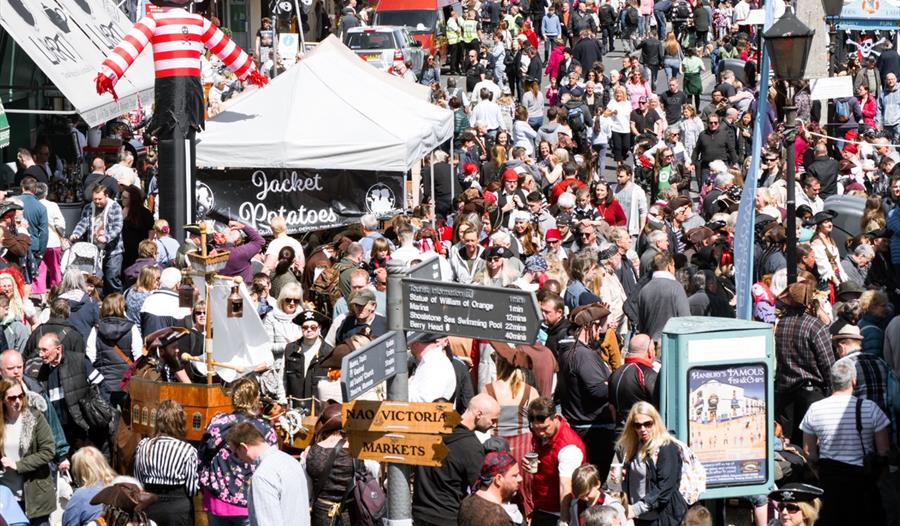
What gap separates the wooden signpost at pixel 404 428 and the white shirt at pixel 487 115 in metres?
17.3

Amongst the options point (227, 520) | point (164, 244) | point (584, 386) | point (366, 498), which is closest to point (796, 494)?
point (584, 386)

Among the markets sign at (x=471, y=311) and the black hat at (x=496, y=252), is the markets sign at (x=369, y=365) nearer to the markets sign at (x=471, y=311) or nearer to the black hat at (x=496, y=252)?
the markets sign at (x=471, y=311)

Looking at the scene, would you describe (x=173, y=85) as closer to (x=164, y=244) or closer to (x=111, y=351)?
(x=164, y=244)

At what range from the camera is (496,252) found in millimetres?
13273

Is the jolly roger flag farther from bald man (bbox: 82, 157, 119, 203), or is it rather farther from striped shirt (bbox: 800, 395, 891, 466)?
striped shirt (bbox: 800, 395, 891, 466)

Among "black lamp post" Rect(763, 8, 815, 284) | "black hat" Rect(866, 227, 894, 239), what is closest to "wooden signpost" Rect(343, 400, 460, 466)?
"black lamp post" Rect(763, 8, 815, 284)

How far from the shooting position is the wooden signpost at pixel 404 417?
703cm

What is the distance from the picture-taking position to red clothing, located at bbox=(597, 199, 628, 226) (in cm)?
1694

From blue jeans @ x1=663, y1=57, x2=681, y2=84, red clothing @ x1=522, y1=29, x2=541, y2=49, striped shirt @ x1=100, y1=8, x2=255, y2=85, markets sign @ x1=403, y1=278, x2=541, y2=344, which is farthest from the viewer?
red clothing @ x1=522, y1=29, x2=541, y2=49

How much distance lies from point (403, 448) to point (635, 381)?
3.10m

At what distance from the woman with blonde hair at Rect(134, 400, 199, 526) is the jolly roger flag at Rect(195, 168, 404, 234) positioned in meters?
7.30

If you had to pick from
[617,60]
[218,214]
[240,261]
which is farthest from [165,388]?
[617,60]

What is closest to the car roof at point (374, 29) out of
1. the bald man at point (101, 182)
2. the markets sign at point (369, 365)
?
the bald man at point (101, 182)

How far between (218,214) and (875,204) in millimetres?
6854
